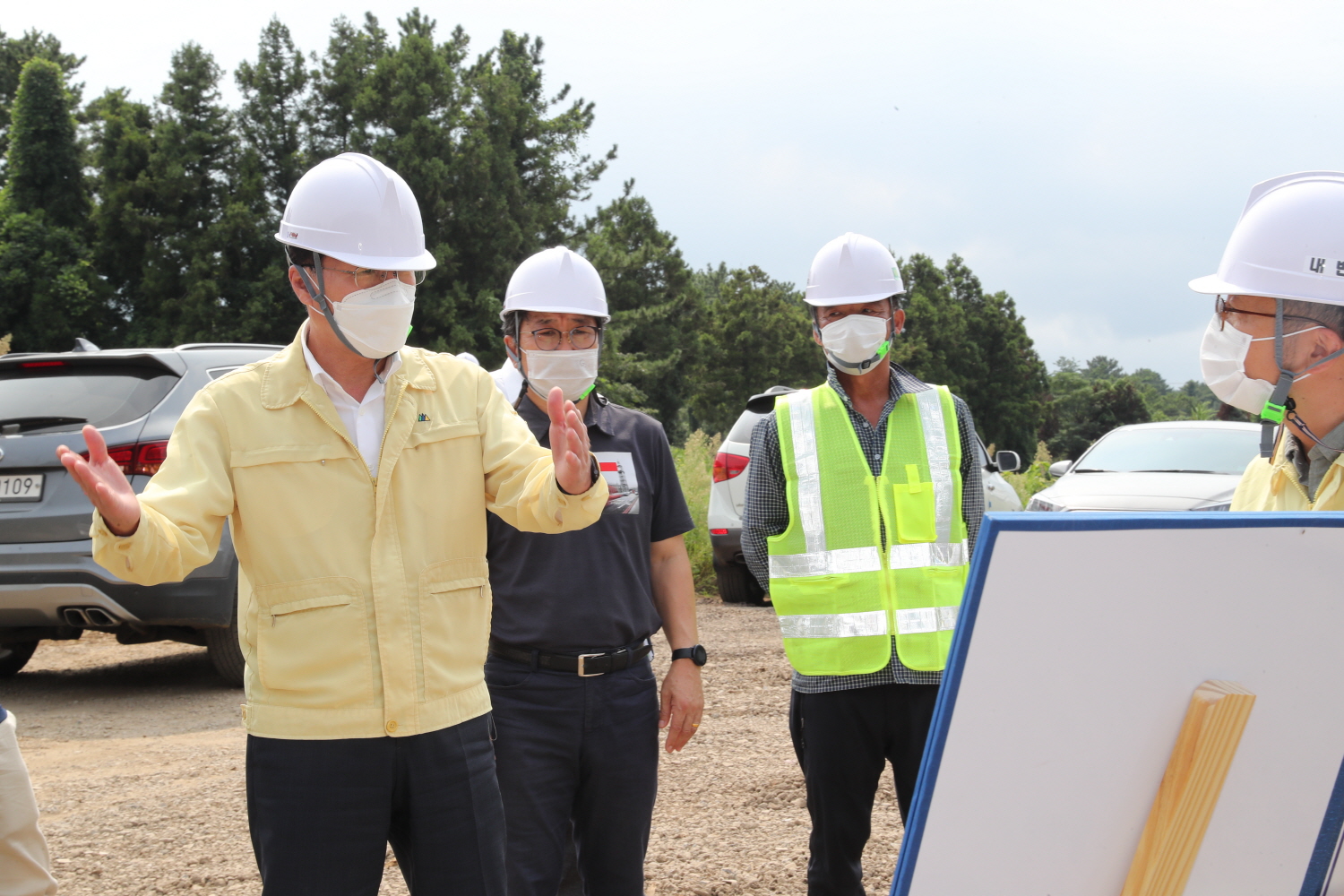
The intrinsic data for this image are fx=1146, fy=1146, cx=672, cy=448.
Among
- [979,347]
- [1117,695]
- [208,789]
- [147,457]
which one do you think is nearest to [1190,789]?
[1117,695]

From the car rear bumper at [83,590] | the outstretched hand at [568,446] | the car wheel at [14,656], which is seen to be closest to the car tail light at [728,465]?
the car rear bumper at [83,590]

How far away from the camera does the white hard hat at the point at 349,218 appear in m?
2.54

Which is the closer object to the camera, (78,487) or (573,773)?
(573,773)

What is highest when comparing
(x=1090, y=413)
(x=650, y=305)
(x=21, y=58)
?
(x=21, y=58)

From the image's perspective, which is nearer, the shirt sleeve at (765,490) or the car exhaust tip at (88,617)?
the shirt sleeve at (765,490)

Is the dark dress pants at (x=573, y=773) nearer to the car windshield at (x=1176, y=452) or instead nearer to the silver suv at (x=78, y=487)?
the silver suv at (x=78, y=487)

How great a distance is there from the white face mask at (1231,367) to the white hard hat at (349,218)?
1.79m

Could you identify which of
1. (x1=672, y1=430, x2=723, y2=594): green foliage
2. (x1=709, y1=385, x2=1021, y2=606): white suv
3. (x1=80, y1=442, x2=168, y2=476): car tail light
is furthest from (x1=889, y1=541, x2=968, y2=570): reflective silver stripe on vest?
(x1=672, y1=430, x2=723, y2=594): green foliage

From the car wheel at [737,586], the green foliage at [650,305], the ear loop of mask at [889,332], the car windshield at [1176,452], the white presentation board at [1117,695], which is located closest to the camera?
the white presentation board at [1117,695]

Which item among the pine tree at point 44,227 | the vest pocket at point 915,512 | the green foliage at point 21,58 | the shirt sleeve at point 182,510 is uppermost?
the green foliage at point 21,58

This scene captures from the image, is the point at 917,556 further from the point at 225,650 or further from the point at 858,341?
the point at 225,650

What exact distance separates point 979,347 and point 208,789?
59189 millimetres

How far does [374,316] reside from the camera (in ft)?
8.39

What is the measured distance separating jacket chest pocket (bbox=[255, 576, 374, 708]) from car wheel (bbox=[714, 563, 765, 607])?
343 inches
